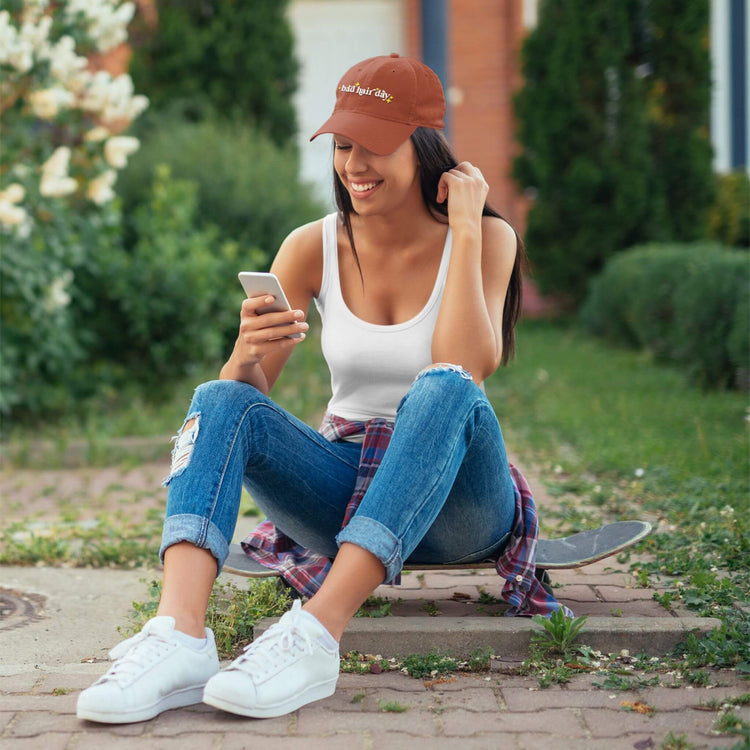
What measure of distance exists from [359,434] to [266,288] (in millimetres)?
522

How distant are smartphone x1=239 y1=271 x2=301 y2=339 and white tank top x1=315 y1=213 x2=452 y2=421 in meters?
0.23

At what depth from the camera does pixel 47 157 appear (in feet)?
22.0

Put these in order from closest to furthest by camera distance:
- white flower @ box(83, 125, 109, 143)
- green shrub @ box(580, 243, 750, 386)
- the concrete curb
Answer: the concrete curb → white flower @ box(83, 125, 109, 143) → green shrub @ box(580, 243, 750, 386)

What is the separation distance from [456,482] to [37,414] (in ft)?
17.6

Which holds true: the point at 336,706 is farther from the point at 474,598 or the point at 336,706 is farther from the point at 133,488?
the point at 133,488

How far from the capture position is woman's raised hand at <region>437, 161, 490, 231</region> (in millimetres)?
2910

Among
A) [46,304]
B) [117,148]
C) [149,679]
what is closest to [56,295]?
[46,304]

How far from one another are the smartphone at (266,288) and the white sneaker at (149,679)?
80 cm

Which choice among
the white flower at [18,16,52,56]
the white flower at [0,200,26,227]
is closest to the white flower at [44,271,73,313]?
the white flower at [0,200,26,227]

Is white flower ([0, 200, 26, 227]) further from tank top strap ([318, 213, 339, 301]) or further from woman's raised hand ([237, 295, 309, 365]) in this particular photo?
woman's raised hand ([237, 295, 309, 365])

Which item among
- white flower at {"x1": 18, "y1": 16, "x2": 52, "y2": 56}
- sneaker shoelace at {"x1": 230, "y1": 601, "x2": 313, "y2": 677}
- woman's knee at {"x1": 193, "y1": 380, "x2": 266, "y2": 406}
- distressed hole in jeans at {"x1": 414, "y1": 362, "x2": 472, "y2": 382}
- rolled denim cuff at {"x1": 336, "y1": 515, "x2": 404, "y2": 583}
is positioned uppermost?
white flower at {"x1": 18, "y1": 16, "x2": 52, "y2": 56}

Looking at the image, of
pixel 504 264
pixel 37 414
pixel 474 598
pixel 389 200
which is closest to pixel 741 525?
pixel 474 598

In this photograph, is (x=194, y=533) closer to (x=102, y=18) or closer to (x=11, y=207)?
(x=11, y=207)

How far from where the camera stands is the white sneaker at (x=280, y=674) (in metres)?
2.30
